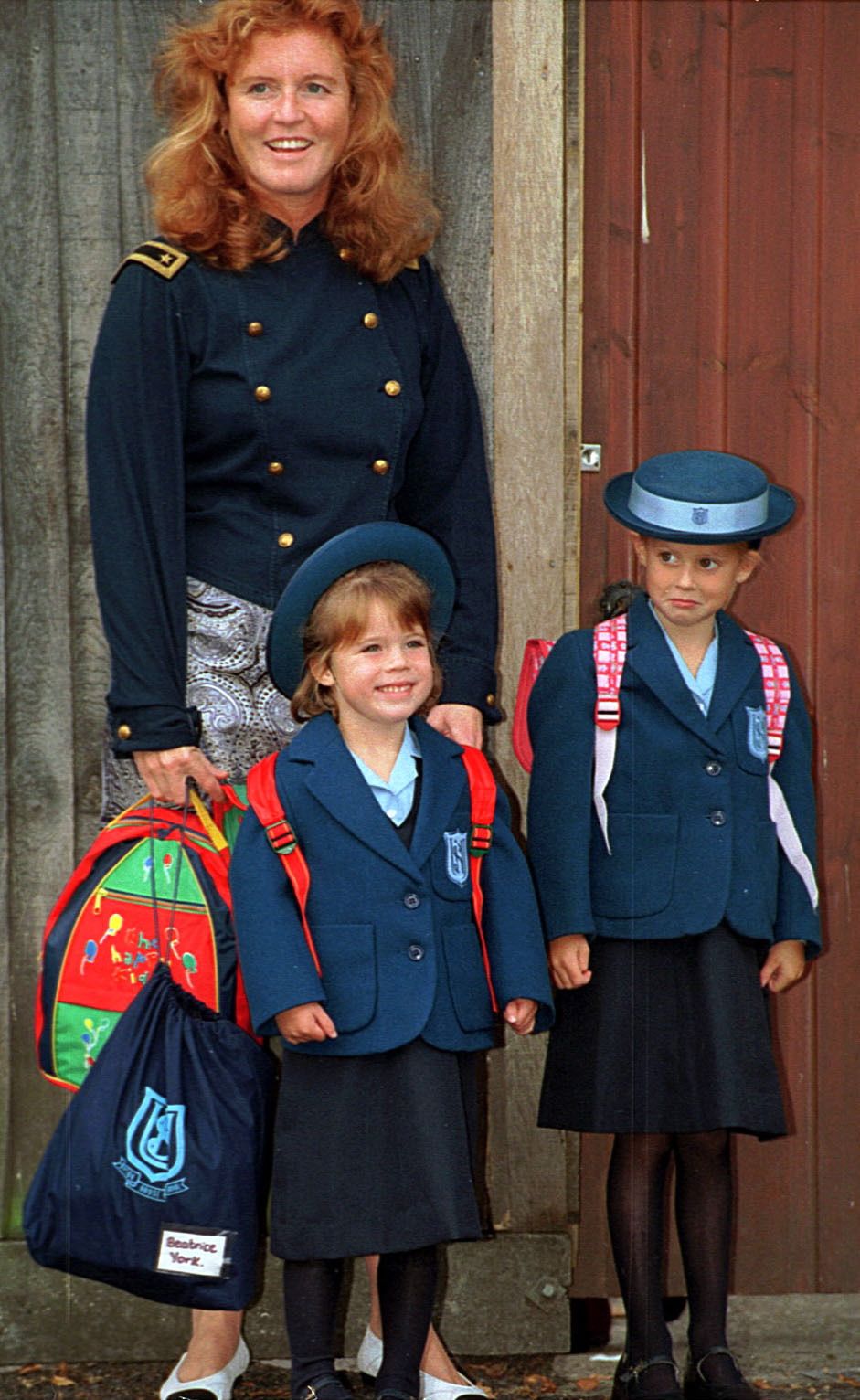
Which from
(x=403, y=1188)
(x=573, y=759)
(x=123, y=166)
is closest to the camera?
(x=403, y=1188)

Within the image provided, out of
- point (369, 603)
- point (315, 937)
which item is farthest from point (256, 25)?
point (315, 937)

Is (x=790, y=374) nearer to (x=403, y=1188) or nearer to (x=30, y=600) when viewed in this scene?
(x=30, y=600)

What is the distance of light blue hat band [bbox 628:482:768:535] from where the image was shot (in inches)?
121

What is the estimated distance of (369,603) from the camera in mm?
2871

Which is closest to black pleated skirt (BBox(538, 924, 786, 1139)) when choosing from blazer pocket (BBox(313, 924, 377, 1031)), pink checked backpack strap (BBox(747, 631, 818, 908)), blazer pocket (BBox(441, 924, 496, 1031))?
pink checked backpack strap (BBox(747, 631, 818, 908))

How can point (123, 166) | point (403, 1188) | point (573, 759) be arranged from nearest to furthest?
point (403, 1188) → point (573, 759) → point (123, 166)

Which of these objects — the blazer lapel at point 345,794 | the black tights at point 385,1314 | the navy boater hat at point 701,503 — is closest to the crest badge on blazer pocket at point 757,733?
the navy boater hat at point 701,503

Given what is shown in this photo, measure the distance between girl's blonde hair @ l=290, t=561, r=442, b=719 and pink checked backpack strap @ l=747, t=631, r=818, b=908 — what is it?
64 cm

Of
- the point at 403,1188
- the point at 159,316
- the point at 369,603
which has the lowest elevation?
the point at 403,1188

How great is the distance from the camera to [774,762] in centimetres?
318

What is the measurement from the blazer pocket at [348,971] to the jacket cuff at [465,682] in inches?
19.9

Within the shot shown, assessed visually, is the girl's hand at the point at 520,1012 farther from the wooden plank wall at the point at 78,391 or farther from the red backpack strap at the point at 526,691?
the wooden plank wall at the point at 78,391

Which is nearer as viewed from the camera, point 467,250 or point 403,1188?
point 403,1188

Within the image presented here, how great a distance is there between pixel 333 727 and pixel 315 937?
347 mm
